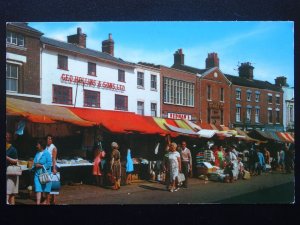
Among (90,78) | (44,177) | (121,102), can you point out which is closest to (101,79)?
(90,78)

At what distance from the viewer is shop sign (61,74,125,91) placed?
8.86 m

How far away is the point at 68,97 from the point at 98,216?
109 inches

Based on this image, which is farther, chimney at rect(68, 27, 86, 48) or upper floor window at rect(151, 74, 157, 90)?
upper floor window at rect(151, 74, 157, 90)

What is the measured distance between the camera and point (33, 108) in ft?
27.9

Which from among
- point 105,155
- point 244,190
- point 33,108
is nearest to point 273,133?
point 244,190

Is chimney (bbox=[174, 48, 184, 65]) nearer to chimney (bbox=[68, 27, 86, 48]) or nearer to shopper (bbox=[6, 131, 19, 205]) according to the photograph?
chimney (bbox=[68, 27, 86, 48])

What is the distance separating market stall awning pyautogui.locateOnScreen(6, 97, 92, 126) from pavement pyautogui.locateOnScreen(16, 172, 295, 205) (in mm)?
1536

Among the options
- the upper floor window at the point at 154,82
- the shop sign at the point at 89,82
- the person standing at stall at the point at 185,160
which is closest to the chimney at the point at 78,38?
the shop sign at the point at 89,82

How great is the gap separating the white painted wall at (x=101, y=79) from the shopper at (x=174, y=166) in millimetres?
1034

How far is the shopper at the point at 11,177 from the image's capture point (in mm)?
8500

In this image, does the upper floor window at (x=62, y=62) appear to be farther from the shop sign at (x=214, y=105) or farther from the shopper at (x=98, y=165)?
the shop sign at (x=214, y=105)

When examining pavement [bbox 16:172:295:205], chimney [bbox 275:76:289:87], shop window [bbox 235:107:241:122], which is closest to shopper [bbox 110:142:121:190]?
pavement [bbox 16:172:295:205]

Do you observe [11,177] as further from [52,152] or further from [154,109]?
[154,109]

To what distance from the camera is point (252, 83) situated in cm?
1030
